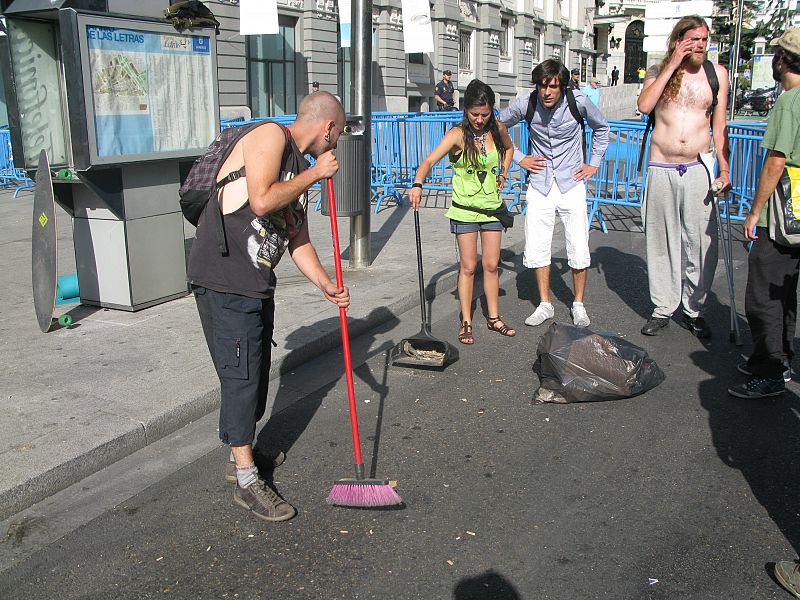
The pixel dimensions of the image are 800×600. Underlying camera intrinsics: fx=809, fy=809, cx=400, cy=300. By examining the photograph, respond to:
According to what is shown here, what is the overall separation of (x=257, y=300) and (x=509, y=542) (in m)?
1.46

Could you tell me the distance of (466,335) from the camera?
5949 mm

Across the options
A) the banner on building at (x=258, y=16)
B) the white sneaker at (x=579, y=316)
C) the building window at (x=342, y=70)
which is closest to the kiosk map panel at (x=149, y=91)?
the white sneaker at (x=579, y=316)

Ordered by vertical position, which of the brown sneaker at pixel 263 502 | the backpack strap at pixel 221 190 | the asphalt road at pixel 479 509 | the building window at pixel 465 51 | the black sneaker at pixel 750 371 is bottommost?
the asphalt road at pixel 479 509

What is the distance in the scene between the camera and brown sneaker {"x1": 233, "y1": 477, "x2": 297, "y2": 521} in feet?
11.4

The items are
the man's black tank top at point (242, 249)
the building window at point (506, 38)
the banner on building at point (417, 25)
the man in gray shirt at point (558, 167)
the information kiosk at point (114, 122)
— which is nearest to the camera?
the man's black tank top at point (242, 249)

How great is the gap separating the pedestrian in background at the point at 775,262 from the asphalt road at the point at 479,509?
Answer: 22 cm

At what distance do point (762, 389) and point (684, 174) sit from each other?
1.79 metres

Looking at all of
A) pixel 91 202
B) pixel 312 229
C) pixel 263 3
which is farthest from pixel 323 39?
pixel 91 202

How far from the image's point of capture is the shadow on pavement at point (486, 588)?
9.61 feet

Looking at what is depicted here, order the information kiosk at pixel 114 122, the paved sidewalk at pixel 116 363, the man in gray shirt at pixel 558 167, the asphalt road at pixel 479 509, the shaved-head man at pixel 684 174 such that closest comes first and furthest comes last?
the asphalt road at pixel 479 509, the paved sidewalk at pixel 116 363, the shaved-head man at pixel 684 174, the information kiosk at pixel 114 122, the man in gray shirt at pixel 558 167

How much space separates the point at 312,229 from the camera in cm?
1027

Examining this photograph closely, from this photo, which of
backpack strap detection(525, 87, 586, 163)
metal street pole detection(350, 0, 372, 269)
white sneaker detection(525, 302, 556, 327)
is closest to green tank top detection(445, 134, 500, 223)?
backpack strap detection(525, 87, 586, 163)

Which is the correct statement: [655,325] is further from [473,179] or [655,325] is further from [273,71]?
[273,71]

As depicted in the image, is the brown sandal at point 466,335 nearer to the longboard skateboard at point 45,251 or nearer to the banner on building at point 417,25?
the longboard skateboard at point 45,251
